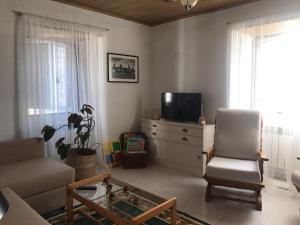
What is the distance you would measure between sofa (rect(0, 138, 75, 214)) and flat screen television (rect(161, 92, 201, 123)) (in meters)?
1.90

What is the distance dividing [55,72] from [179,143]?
6.56 ft

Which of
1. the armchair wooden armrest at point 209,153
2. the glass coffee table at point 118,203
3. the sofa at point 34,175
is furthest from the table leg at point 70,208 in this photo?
the armchair wooden armrest at point 209,153

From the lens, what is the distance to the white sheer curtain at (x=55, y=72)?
3.12m

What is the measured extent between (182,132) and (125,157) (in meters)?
0.97

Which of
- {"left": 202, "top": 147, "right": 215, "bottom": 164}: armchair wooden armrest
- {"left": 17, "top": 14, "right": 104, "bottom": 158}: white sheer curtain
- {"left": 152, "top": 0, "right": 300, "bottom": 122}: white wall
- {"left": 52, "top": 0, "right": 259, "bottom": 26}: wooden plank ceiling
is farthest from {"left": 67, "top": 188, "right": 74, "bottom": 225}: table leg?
{"left": 52, "top": 0, "right": 259, "bottom": 26}: wooden plank ceiling

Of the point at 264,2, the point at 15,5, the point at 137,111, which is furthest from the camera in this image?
the point at 137,111

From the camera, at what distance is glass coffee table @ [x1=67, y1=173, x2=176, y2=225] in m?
1.79

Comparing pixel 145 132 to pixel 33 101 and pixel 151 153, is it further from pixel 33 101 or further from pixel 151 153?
pixel 33 101

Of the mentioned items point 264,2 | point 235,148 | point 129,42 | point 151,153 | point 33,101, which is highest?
point 264,2

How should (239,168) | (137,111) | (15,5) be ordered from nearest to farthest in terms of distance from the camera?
(239,168)
(15,5)
(137,111)

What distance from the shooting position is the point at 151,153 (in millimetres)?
4254

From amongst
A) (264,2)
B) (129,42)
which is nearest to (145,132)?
(129,42)

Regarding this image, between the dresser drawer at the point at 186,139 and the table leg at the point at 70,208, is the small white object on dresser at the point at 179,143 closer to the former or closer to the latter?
the dresser drawer at the point at 186,139

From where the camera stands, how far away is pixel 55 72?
333 centimetres
